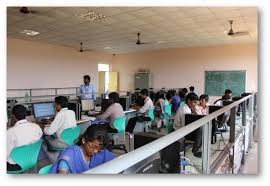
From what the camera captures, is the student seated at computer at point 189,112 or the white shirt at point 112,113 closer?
the student seated at computer at point 189,112

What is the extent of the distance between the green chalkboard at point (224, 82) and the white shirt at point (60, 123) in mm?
6499

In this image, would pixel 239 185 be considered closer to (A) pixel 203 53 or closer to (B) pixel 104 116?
(B) pixel 104 116

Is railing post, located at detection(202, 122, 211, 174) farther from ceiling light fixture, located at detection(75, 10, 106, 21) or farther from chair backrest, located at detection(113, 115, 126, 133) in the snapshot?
ceiling light fixture, located at detection(75, 10, 106, 21)

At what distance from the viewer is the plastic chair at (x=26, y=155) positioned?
2.25 m

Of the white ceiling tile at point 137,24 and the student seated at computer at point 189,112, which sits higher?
the white ceiling tile at point 137,24

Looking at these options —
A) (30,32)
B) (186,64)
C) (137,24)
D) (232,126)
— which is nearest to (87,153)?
(232,126)

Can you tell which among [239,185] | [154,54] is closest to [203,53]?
[154,54]

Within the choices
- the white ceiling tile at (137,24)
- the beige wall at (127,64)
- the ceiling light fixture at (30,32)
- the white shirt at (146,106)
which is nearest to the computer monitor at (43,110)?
the white ceiling tile at (137,24)

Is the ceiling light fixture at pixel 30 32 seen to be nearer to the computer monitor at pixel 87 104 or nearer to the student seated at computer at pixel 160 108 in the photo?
the computer monitor at pixel 87 104

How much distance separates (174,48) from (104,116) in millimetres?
5996

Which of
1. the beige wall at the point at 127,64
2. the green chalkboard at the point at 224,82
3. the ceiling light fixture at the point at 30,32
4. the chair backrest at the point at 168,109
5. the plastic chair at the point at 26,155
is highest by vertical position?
the ceiling light fixture at the point at 30,32

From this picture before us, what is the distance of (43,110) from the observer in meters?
3.86

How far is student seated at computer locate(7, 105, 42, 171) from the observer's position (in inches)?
91.2

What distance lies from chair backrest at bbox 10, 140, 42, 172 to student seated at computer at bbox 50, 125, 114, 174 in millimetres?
859
